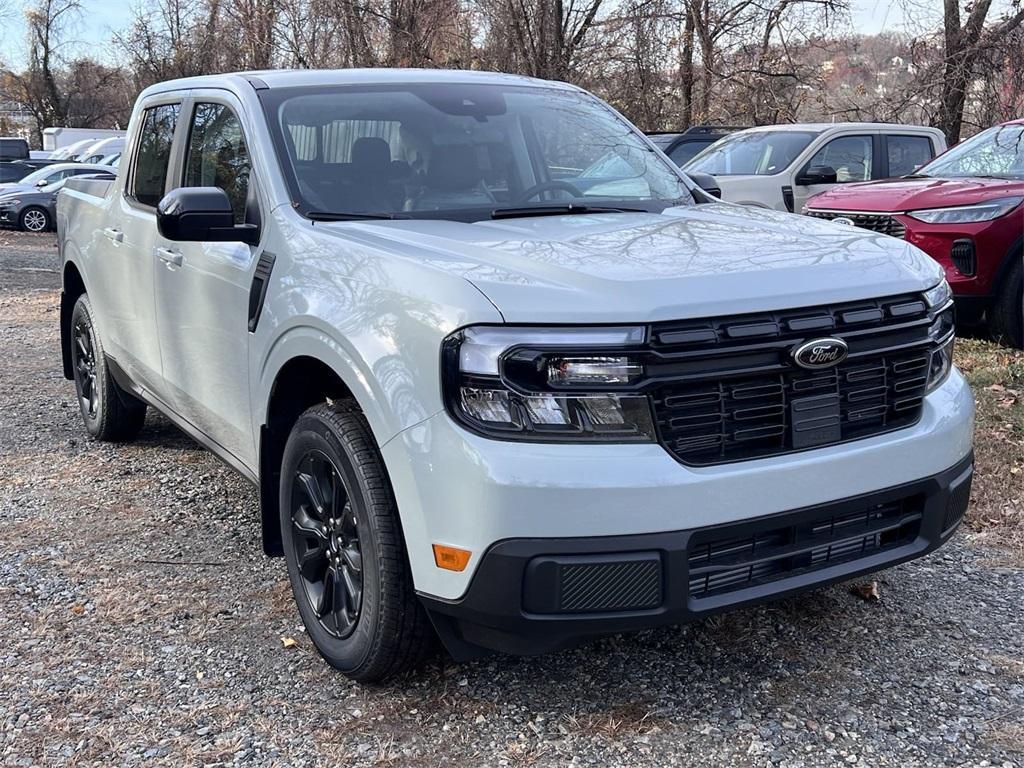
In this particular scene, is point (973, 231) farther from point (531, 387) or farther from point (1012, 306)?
point (531, 387)

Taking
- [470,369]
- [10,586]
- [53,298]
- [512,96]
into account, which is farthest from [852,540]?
[53,298]

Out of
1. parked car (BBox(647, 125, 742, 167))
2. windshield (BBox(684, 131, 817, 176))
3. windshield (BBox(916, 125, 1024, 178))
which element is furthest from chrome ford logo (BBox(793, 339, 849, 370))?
parked car (BBox(647, 125, 742, 167))

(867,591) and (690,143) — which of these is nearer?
(867,591)

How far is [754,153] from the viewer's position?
36.6 feet

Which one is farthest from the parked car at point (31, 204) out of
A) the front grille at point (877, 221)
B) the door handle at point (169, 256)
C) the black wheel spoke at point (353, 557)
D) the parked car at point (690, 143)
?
the black wheel spoke at point (353, 557)

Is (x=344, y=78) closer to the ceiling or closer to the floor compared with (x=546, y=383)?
closer to the ceiling

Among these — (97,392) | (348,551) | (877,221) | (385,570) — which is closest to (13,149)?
(97,392)

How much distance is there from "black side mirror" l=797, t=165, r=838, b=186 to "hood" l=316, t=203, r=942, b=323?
713cm

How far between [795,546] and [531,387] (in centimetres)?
83

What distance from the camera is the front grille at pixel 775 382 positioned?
8.34 feet

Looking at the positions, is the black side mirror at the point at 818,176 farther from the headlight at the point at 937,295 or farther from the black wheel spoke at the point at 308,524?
the black wheel spoke at the point at 308,524

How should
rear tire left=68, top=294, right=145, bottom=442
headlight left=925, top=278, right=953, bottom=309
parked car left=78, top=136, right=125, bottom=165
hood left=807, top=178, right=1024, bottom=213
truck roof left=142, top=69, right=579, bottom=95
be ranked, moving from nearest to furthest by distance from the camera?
headlight left=925, top=278, right=953, bottom=309
truck roof left=142, top=69, right=579, bottom=95
rear tire left=68, top=294, right=145, bottom=442
hood left=807, top=178, right=1024, bottom=213
parked car left=78, top=136, right=125, bottom=165

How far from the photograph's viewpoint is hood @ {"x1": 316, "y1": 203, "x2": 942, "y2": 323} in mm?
2527

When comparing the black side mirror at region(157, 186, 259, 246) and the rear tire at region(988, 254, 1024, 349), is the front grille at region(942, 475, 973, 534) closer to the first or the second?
the black side mirror at region(157, 186, 259, 246)
